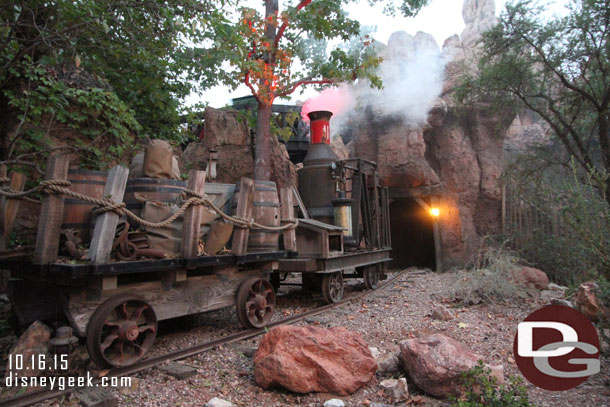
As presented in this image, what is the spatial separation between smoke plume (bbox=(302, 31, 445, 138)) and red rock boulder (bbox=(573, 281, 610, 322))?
964 cm

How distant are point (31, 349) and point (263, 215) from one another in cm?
262

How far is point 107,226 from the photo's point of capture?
326 cm

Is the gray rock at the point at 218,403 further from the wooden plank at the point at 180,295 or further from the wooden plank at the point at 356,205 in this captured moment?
the wooden plank at the point at 356,205

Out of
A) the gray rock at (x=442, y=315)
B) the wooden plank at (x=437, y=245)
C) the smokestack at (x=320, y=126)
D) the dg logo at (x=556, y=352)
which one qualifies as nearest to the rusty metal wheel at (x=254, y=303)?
the gray rock at (x=442, y=315)

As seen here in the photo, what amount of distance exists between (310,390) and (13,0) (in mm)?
5809

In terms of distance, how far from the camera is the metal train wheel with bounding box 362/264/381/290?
8.51 meters

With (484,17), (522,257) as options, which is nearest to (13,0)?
(522,257)

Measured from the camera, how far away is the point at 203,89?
1014 cm

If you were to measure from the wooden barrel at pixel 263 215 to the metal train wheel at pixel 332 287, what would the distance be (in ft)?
6.27

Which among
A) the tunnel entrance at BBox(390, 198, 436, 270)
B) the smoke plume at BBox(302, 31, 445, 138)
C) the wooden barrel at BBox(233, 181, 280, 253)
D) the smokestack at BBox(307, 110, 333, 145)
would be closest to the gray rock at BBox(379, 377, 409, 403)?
the wooden barrel at BBox(233, 181, 280, 253)

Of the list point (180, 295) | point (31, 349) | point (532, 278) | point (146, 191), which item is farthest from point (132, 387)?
point (532, 278)

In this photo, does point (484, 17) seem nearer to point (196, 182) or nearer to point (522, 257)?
point (522, 257)

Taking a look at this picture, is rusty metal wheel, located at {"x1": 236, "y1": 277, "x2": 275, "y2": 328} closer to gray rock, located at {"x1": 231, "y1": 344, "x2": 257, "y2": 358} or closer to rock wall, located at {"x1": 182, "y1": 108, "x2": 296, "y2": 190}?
gray rock, located at {"x1": 231, "y1": 344, "x2": 257, "y2": 358}

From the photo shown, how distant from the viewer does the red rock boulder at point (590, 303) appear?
455cm
